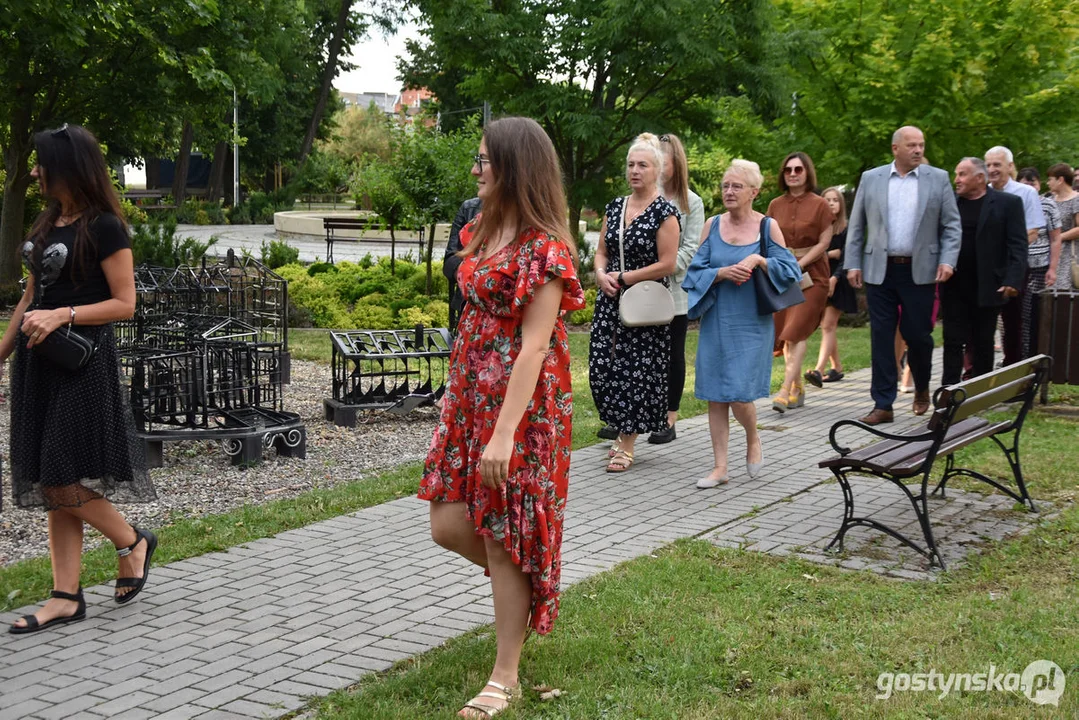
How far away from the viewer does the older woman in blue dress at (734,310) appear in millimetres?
7836

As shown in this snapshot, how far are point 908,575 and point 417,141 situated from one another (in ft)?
52.5

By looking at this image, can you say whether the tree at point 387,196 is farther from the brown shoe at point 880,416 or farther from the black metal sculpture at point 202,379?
the brown shoe at point 880,416

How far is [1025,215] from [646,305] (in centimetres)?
473

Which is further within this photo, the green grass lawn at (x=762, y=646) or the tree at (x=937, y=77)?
the tree at (x=937, y=77)

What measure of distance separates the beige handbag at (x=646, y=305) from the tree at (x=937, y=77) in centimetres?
959

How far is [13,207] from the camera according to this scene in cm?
1956

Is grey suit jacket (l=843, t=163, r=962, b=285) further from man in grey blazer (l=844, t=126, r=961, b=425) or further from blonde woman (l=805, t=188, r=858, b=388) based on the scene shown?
blonde woman (l=805, t=188, r=858, b=388)

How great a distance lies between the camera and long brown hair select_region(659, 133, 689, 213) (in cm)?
860

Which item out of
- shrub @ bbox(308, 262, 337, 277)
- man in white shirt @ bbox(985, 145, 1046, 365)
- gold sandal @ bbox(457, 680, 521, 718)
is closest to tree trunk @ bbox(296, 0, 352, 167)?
shrub @ bbox(308, 262, 337, 277)

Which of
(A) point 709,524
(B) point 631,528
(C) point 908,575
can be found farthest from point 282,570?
(C) point 908,575

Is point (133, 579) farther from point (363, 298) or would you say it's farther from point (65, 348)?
point (363, 298)

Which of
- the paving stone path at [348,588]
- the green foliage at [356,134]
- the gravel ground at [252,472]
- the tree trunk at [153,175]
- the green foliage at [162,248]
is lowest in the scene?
the gravel ground at [252,472]

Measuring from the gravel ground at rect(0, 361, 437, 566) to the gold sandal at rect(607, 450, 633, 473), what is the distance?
153 centimetres

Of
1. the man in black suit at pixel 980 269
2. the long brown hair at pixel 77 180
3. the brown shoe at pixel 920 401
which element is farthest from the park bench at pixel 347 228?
the long brown hair at pixel 77 180
